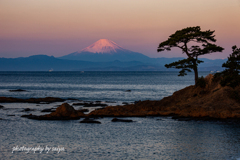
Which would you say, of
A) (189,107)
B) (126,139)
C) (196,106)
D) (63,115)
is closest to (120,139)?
(126,139)

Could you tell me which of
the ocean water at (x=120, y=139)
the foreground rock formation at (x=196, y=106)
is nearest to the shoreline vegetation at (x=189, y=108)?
the foreground rock formation at (x=196, y=106)

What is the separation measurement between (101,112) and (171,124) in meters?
9.62

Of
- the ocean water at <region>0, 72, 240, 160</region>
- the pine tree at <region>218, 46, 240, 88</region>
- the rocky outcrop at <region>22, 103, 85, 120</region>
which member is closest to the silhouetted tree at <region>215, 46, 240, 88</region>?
the pine tree at <region>218, 46, 240, 88</region>

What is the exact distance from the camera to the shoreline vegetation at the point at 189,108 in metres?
32.9

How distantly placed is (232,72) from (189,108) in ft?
Result: 28.1

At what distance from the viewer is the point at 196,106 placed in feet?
117

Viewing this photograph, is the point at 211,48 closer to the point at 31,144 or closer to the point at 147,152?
the point at 147,152

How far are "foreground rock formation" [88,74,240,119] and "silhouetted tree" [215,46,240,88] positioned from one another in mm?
689

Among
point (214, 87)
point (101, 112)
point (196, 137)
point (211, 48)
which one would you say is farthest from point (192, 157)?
point (211, 48)

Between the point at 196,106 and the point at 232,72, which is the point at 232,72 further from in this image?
the point at 196,106

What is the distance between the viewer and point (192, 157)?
18.0 meters

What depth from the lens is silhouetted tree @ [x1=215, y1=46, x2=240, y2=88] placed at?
37188mm

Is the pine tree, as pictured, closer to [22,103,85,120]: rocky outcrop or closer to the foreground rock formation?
the foreground rock formation

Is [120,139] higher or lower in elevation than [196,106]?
lower
